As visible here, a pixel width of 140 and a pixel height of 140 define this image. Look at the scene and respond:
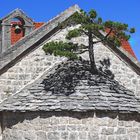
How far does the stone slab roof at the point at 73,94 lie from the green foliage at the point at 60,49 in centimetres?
72

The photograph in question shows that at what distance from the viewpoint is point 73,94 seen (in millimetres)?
12930

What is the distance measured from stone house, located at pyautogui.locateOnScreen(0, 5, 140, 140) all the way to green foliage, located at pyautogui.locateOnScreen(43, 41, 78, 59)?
732 mm

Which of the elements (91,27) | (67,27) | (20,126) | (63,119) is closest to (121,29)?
(91,27)

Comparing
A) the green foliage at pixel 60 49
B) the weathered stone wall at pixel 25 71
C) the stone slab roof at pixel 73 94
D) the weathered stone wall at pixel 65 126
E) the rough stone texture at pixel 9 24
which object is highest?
the rough stone texture at pixel 9 24

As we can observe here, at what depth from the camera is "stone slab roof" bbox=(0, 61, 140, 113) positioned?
12.6 metres

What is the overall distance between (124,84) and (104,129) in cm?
226

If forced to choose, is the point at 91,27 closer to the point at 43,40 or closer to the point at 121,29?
the point at 121,29

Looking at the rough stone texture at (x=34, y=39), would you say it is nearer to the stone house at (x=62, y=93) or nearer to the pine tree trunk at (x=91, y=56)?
the stone house at (x=62, y=93)

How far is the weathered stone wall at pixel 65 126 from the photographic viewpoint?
41.2 feet

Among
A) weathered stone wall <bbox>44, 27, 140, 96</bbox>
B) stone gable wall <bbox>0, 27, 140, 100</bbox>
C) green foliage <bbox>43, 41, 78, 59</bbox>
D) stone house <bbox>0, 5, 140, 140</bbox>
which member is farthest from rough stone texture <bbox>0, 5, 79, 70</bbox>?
green foliage <bbox>43, 41, 78, 59</bbox>

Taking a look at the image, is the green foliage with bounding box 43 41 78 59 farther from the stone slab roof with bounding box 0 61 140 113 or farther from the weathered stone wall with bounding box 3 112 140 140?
the weathered stone wall with bounding box 3 112 140 140

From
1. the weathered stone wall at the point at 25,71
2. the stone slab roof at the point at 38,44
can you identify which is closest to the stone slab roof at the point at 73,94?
the weathered stone wall at the point at 25,71

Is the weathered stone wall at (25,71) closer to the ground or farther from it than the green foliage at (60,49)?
closer to the ground

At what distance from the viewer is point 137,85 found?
14.6 metres
